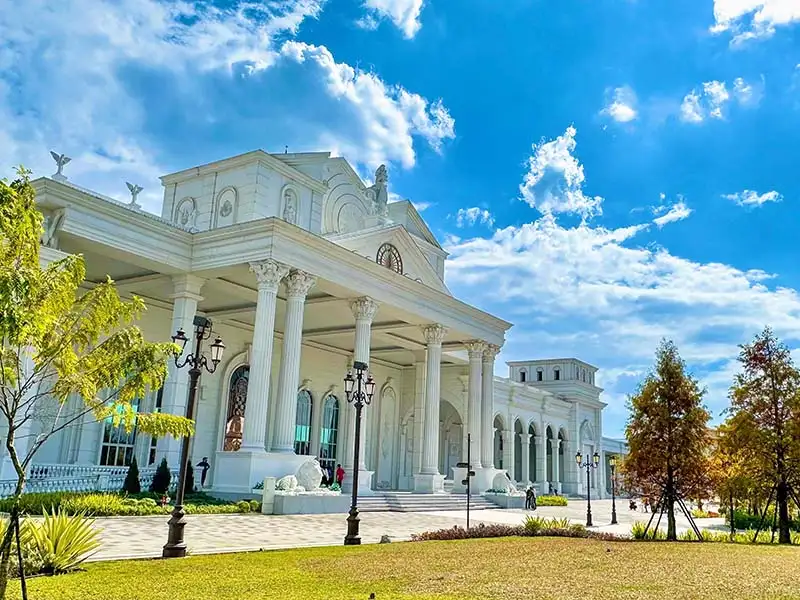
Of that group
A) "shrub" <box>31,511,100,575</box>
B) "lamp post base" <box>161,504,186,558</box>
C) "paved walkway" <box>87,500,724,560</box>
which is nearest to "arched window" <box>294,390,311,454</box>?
"paved walkway" <box>87,500,724,560</box>

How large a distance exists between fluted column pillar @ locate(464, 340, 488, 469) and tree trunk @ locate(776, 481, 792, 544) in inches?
672

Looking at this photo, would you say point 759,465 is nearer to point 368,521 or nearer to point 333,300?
point 368,521

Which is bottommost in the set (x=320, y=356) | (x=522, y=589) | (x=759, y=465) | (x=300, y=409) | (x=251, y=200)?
(x=522, y=589)

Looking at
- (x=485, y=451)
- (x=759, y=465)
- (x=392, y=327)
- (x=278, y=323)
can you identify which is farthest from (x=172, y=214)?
(x=759, y=465)

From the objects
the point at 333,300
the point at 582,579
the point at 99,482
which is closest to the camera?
the point at 582,579

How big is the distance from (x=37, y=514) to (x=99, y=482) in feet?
17.3

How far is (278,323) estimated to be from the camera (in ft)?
119

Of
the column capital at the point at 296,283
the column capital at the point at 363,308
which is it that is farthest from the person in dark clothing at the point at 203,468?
the column capital at the point at 296,283

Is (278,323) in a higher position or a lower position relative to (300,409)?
higher

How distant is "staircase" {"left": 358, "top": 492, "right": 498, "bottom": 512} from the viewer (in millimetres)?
27631

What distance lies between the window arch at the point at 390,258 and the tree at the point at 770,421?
47.8 feet

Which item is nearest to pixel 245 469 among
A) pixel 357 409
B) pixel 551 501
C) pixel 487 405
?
pixel 357 409

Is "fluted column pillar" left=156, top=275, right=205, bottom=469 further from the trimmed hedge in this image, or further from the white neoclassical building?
the trimmed hedge

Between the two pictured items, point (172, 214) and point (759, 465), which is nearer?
point (759, 465)
